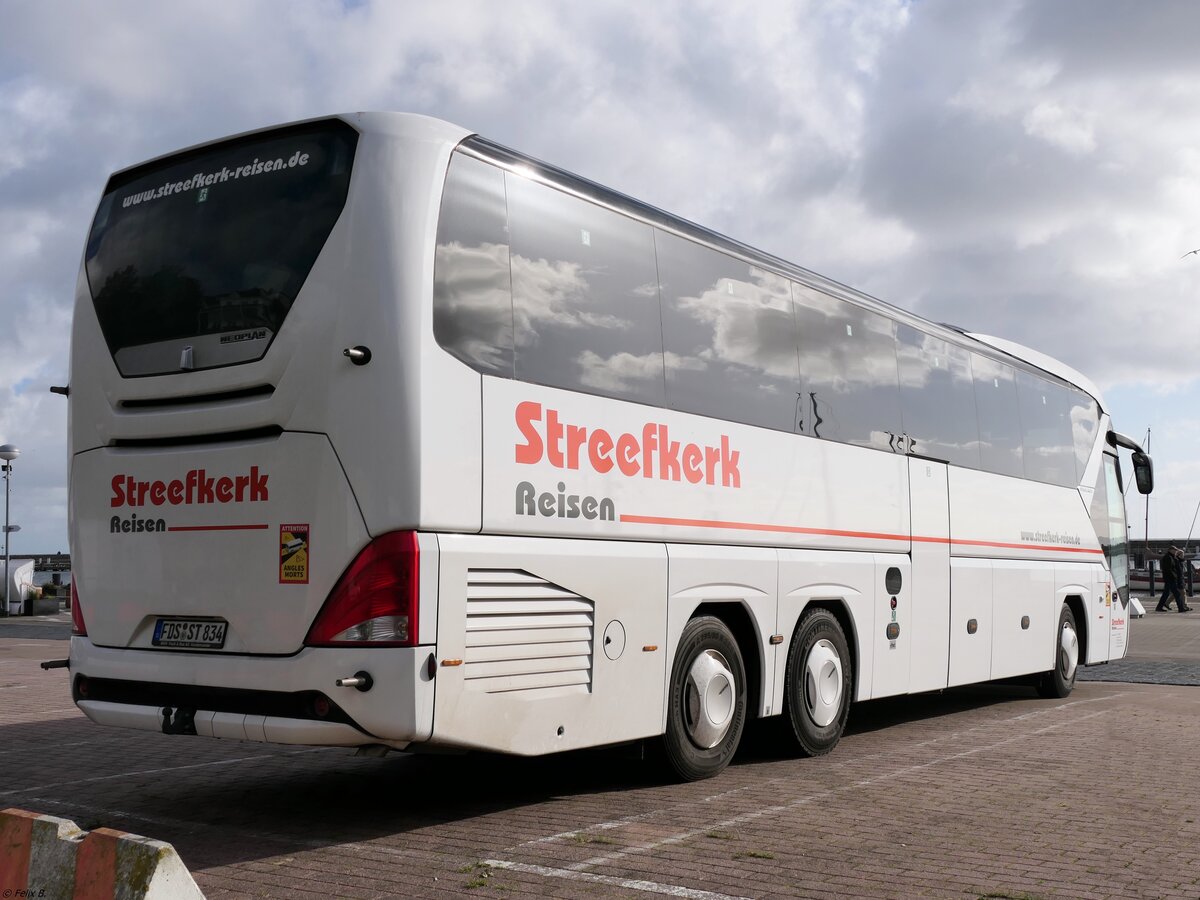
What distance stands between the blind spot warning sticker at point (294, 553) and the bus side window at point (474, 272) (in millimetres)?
1202

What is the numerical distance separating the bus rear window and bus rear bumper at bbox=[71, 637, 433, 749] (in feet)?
5.25

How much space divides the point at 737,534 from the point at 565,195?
2633mm

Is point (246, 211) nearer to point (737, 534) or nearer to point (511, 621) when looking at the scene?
point (511, 621)

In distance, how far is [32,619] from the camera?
38.8 meters

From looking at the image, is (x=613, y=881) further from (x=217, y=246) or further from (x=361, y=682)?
(x=217, y=246)

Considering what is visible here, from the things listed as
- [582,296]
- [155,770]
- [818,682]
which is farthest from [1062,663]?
[155,770]

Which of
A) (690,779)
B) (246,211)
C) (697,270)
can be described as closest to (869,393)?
(697,270)

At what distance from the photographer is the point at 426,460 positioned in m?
6.68

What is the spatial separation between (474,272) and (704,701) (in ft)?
11.0

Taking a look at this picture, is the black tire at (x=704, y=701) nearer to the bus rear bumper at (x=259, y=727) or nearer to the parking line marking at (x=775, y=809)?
the parking line marking at (x=775, y=809)

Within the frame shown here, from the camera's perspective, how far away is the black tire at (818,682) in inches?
392

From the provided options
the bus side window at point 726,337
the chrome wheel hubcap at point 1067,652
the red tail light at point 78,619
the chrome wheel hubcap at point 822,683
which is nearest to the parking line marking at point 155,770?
the red tail light at point 78,619

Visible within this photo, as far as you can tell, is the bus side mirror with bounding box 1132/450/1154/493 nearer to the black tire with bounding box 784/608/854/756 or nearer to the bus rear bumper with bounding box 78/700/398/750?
the black tire with bounding box 784/608/854/756

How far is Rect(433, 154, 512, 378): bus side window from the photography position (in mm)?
6988
